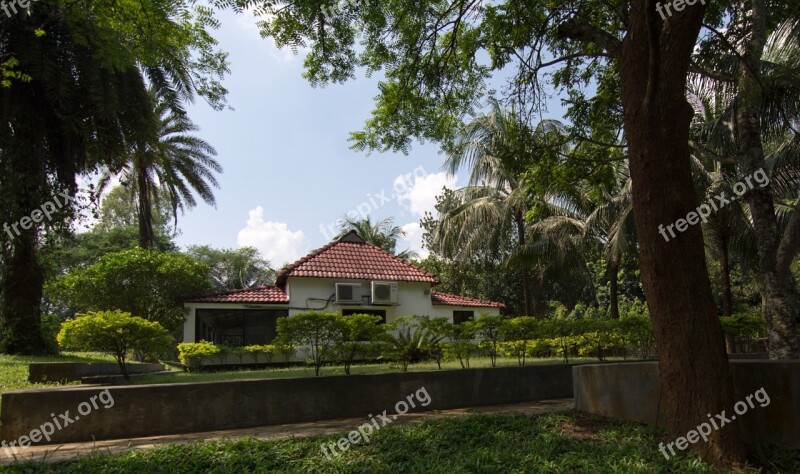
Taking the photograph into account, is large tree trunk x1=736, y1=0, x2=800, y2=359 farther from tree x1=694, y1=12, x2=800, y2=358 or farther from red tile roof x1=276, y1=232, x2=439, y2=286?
red tile roof x1=276, y1=232, x2=439, y2=286

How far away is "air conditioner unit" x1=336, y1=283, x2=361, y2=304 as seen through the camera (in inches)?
759

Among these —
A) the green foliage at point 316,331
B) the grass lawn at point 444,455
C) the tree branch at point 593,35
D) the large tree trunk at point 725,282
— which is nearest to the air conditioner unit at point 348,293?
the green foliage at point 316,331

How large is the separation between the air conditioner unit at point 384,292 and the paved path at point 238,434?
37.2 feet

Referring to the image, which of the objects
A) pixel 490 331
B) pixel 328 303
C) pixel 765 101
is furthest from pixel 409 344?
pixel 328 303

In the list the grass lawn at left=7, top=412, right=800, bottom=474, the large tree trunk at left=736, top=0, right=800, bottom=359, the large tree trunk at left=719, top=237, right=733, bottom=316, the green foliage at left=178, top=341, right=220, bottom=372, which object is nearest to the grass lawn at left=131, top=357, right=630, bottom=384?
the green foliage at left=178, top=341, right=220, bottom=372

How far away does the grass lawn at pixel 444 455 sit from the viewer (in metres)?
4.83

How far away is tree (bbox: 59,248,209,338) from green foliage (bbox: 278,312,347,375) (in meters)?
12.2

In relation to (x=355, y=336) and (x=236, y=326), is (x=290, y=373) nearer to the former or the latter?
(x=355, y=336)

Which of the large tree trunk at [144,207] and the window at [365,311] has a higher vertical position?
the large tree trunk at [144,207]

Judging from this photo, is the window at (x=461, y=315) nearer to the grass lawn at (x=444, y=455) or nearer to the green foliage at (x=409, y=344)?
the green foliage at (x=409, y=344)

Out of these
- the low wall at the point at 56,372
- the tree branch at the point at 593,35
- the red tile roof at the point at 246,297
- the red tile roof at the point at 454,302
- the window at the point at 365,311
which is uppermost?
the tree branch at the point at 593,35

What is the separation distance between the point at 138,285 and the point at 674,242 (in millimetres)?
19723

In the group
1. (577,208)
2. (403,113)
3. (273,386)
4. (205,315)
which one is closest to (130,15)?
(403,113)

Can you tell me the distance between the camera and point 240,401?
23.2ft
